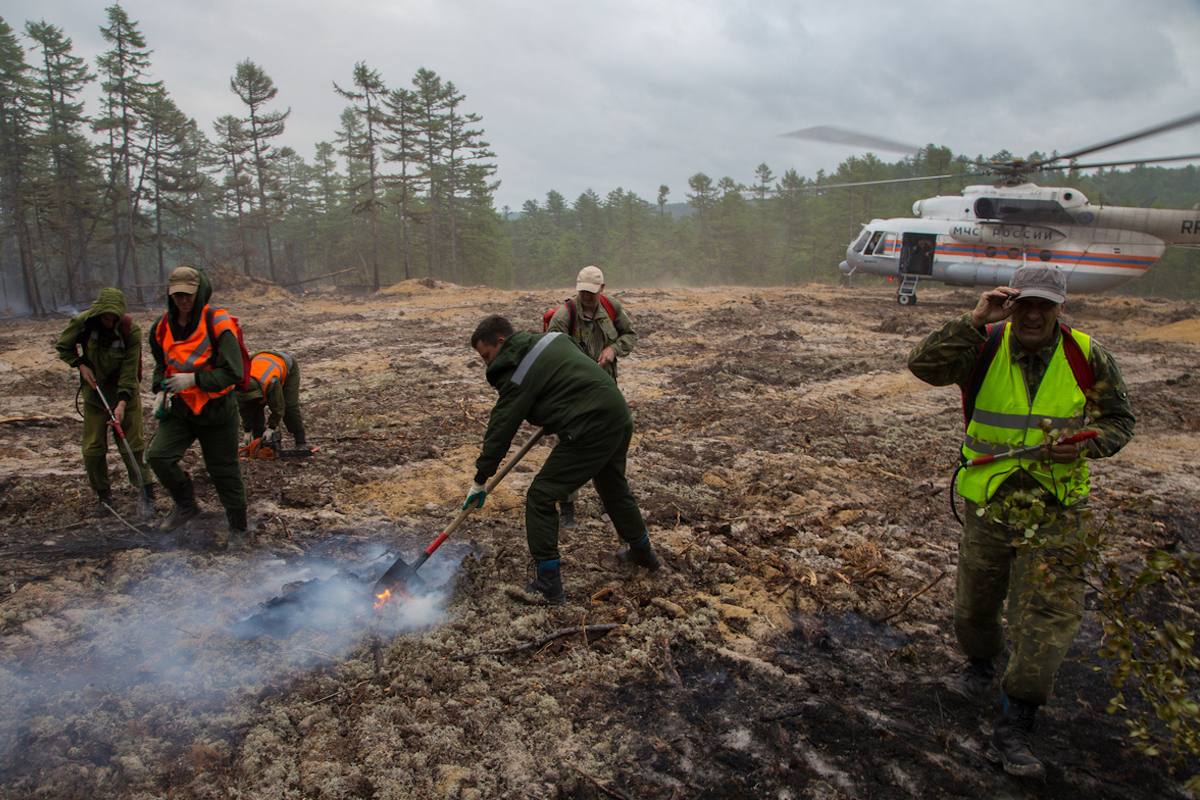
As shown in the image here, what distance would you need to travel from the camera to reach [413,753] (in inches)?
110

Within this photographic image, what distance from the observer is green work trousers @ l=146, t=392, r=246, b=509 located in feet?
14.1

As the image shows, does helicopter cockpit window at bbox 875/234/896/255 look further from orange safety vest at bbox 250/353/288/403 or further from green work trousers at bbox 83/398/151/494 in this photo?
green work trousers at bbox 83/398/151/494

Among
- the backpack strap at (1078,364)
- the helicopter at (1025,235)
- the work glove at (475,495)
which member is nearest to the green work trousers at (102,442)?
the work glove at (475,495)

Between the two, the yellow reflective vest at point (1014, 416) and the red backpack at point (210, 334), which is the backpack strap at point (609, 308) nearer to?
the red backpack at point (210, 334)

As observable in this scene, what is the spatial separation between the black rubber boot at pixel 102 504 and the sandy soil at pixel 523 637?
15 cm

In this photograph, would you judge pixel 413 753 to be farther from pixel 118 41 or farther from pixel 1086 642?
pixel 118 41

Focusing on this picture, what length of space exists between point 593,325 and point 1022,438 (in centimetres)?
340

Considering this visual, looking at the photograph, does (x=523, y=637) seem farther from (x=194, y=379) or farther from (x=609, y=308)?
(x=609, y=308)

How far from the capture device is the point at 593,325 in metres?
5.36

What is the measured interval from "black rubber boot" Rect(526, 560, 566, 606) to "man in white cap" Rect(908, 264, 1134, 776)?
7.37ft

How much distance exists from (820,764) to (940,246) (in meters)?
20.6

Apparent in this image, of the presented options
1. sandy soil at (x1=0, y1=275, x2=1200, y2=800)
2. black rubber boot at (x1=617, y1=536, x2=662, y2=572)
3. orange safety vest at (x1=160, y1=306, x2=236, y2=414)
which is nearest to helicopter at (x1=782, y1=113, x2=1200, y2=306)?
sandy soil at (x1=0, y1=275, x2=1200, y2=800)

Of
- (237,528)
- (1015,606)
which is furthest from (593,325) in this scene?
(1015,606)

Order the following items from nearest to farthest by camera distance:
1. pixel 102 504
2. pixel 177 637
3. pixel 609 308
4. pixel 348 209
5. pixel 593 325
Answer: pixel 177 637 → pixel 102 504 → pixel 593 325 → pixel 609 308 → pixel 348 209
